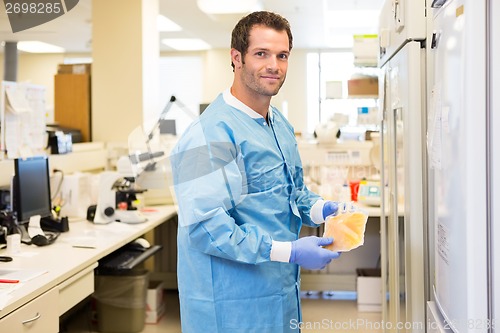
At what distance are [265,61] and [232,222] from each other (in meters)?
0.51

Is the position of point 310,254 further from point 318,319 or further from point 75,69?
point 75,69

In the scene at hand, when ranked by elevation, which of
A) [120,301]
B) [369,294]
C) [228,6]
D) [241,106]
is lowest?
[369,294]

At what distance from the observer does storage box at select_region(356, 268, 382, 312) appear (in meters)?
4.23

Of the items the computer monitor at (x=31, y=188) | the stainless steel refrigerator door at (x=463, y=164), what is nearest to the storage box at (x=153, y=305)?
the computer monitor at (x=31, y=188)

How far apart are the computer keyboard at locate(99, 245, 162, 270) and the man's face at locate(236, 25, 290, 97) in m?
1.85

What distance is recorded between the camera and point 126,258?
345 cm

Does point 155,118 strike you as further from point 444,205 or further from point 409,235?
point 444,205

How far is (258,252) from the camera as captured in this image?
1666mm

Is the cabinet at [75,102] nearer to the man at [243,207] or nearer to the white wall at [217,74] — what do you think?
the man at [243,207]

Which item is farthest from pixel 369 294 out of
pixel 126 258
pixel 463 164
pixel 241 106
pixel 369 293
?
pixel 463 164

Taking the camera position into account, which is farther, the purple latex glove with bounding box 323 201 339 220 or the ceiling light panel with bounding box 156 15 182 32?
the ceiling light panel with bounding box 156 15 182 32

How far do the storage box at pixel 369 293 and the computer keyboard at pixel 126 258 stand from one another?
63.6 inches

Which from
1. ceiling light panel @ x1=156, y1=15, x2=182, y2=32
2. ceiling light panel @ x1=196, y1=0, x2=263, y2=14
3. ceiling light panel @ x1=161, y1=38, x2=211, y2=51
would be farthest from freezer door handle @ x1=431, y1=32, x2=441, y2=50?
ceiling light panel @ x1=161, y1=38, x2=211, y2=51

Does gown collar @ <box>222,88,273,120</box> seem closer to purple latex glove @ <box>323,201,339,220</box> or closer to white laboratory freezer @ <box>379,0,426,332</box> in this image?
purple latex glove @ <box>323,201,339,220</box>
